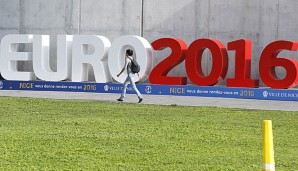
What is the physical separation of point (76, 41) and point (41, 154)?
16285 mm

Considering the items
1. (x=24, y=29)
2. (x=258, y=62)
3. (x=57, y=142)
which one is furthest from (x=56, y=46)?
(x=57, y=142)

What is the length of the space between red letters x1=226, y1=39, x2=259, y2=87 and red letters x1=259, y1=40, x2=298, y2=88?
0.52 metres

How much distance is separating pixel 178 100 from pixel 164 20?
4908 mm

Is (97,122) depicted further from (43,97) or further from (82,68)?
(82,68)

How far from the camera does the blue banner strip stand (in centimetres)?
2534

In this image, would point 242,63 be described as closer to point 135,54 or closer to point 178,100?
point 178,100

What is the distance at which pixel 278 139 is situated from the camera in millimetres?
15211

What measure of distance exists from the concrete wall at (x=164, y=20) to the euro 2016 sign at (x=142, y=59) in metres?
0.85

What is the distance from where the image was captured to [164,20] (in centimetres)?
2903

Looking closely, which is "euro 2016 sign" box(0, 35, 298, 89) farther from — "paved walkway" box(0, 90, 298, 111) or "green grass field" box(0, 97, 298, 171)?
"green grass field" box(0, 97, 298, 171)

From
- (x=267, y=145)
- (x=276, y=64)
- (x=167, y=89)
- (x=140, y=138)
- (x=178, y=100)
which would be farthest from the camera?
(x=167, y=89)

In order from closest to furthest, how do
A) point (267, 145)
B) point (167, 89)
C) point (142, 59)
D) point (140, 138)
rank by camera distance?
point (267, 145) < point (140, 138) < point (167, 89) < point (142, 59)

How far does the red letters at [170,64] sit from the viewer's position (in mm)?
Answer: 27406

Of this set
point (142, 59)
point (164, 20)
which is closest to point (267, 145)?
point (142, 59)
